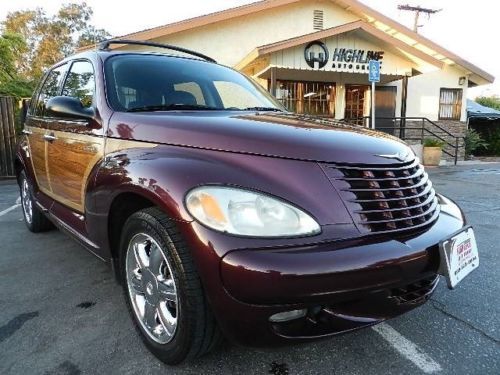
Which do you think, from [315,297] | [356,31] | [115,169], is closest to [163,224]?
[115,169]

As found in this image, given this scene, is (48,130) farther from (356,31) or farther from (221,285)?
(356,31)

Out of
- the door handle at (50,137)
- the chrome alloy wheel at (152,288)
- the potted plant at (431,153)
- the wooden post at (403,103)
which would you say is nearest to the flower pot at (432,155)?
the potted plant at (431,153)

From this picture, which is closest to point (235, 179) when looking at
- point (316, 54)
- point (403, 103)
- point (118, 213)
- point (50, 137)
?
point (118, 213)

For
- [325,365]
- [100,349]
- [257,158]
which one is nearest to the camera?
[257,158]

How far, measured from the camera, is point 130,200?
2256 millimetres

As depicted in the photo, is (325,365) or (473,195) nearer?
(325,365)

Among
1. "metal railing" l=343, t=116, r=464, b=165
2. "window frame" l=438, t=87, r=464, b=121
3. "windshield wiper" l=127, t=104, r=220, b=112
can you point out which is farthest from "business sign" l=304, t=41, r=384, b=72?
"windshield wiper" l=127, t=104, r=220, b=112

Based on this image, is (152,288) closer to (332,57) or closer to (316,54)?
(316,54)

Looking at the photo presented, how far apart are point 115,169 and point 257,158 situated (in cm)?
88

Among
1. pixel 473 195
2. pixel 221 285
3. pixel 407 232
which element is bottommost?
pixel 473 195

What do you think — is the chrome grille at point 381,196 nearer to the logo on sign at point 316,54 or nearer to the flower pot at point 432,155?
the logo on sign at point 316,54

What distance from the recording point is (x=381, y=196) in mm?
1830

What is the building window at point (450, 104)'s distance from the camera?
15.9m

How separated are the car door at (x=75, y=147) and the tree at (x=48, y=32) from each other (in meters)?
34.0
